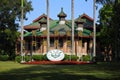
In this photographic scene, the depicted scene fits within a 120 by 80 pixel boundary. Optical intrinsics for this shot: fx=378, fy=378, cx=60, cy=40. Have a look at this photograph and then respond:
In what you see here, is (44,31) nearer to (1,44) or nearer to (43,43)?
(43,43)

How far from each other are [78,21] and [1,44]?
16254mm

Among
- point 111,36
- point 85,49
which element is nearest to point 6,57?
point 85,49

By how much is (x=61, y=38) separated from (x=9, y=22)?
39.0 feet

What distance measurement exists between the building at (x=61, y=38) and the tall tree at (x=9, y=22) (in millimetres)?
2776

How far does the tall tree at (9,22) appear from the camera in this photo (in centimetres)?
7038

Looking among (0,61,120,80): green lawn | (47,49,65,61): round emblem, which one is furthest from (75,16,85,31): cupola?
(0,61,120,80): green lawn

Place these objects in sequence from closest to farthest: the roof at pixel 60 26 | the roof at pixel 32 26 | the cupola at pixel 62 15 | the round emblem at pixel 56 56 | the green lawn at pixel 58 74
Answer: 1. the green lawn at pixel 58 74
2. the round emblem at pixel 56 56
3. the roof at pixel 60 26
4. the cupola at pixel 62 15
5. the roof at pixel 32 26

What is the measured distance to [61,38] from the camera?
2628 inches

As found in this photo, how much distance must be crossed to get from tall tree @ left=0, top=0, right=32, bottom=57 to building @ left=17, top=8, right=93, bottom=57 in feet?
9.11

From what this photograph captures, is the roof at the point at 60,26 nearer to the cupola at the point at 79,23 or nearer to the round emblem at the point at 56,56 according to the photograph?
the cupola at the point at 79,23

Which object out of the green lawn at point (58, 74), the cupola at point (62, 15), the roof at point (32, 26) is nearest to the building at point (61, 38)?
the cupola at point (62, 15)

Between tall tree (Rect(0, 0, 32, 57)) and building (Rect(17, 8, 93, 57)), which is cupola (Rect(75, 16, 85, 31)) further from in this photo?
tall tree (Rect(0, 0, 32, 57))

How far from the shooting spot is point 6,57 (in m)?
70.2

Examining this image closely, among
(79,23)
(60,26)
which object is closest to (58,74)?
(79,23)
